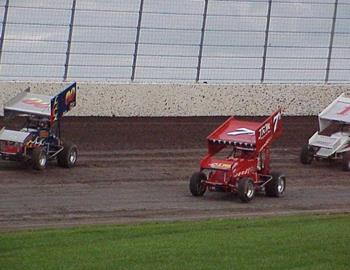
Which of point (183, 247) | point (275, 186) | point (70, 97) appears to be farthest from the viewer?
point (70, 97)

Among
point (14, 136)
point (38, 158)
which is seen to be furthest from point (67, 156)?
point (14, 136)

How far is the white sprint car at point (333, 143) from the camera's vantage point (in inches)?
828

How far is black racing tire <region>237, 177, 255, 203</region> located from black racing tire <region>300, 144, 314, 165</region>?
4692mm

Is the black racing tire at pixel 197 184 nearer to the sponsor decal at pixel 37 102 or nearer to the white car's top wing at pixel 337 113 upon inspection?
the sponsor decal at pixel 37 102

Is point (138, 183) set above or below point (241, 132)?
below

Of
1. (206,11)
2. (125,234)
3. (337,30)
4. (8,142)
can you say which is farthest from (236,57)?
(125,234)

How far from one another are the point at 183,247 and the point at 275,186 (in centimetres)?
683

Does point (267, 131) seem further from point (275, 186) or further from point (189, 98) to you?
point (189, 98)

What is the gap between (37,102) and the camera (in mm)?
19609

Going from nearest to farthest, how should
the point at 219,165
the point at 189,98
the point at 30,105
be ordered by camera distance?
the point at 219,165
the point at 30,105
the point at 189,98

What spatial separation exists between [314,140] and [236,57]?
698 cm

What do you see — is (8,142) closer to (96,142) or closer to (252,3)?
(96,142)

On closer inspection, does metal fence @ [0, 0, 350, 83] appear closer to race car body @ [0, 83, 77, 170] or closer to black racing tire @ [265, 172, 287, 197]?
race car body @ [0, 83, 77, 170]

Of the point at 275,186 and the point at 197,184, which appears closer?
the point at 197,184
